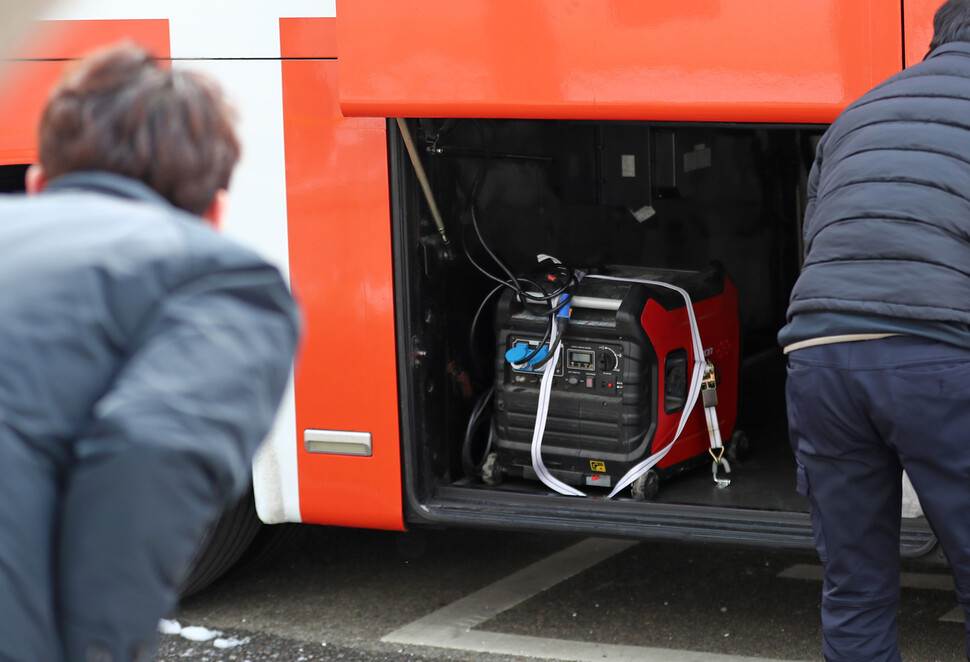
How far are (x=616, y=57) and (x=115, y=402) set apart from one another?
6.95 ft

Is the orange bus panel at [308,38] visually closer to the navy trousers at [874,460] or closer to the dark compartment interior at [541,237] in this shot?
the dark compartment interior at [541,237]

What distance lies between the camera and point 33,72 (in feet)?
12.5

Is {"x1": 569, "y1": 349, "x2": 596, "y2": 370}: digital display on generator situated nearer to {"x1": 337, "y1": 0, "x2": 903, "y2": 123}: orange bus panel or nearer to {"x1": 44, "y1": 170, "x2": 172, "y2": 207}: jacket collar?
{"x1": 337, "y1": 0, "x2": 903, "y2": 123}: orange bus panel

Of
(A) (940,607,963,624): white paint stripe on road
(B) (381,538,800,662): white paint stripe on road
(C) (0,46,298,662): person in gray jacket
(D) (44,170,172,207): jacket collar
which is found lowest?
(B) (381,538,800,662): white paint stripe on road

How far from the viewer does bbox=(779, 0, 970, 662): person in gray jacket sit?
8.21 ft

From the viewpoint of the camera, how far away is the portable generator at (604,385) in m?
3.88

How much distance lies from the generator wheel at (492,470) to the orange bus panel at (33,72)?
165cm

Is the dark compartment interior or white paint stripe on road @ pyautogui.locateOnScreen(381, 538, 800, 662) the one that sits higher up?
the dark compartment interior

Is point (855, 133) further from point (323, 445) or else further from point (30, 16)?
point (30, 16)

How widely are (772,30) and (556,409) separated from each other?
1.45m

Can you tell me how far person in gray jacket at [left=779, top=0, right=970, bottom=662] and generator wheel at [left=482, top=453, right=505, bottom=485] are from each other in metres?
1.43

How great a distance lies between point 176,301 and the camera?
126 cm

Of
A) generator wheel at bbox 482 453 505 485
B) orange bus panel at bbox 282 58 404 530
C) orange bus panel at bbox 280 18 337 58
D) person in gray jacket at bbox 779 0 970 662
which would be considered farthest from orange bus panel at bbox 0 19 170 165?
person in gray jacket at bbox 779 0 970 662

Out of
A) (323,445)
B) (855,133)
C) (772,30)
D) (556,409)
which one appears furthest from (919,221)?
(323,445)
